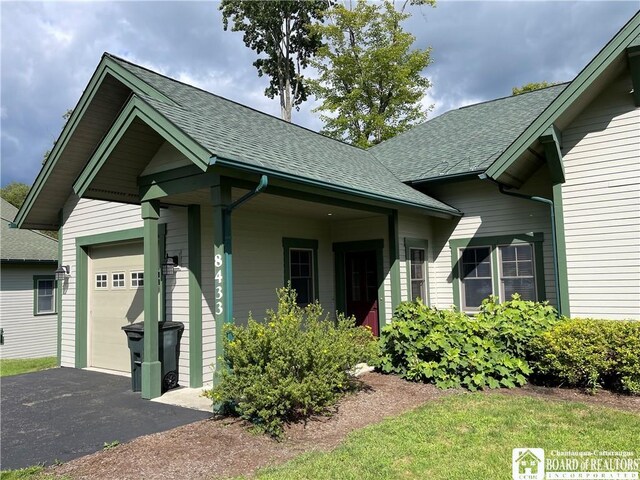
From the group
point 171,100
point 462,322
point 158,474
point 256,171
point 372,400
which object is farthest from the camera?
point 462,322

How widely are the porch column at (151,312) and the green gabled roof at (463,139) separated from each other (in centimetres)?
598

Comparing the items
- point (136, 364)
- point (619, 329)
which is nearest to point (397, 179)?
point (619, 329)

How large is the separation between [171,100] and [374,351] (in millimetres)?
5197

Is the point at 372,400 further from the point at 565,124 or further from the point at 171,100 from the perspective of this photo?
the point at 565,124

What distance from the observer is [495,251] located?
9.56 meters

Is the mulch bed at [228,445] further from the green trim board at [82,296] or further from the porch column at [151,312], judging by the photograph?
the green trim board at [82,296]

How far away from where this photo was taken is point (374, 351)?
780 centimetres

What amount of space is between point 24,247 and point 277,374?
13.6 meters

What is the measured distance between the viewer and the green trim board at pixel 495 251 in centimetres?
894

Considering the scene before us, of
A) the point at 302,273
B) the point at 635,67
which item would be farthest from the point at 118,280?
the point at 635,67

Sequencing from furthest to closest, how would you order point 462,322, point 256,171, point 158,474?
point 462,322 → point 256,171 → point 158,474

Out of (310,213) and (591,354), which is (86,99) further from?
(591,354)

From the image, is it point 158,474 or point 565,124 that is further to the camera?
point 565,124

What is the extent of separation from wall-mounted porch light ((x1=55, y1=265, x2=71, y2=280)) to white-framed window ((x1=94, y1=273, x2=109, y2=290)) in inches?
40.5
